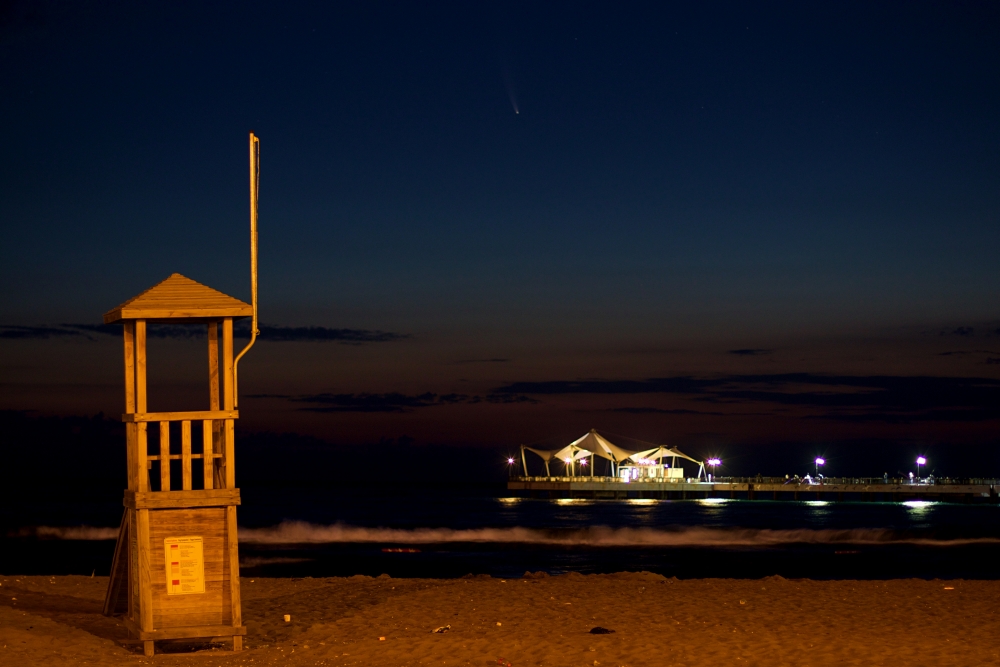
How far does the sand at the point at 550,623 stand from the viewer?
9.55 metres

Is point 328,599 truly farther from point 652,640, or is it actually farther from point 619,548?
point 619,548

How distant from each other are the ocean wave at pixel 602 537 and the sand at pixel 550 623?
1814 cm

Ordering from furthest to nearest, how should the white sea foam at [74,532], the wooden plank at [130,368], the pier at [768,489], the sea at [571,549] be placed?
the pier at [768,489] → the white sea foam at [74,532] → the sea at [571,549] → the wooden plank at [130,368]

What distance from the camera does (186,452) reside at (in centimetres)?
971

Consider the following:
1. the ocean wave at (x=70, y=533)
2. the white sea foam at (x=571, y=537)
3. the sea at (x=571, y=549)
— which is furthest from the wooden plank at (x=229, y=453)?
the ocean wave at (x=70, y=533)

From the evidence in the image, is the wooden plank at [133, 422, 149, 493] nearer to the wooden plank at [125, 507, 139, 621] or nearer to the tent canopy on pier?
the wooden plank at [125, 507, 139, 621]

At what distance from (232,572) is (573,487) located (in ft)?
276

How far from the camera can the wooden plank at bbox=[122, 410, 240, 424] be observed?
9.70 meters

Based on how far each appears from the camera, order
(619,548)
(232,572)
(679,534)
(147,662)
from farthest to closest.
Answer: (679,534) → (619,548) → (232,572) → (147,662)

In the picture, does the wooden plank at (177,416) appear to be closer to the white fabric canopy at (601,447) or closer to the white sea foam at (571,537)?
the white sea foam at (571,537)

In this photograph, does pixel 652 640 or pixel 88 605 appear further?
pixel 88 605

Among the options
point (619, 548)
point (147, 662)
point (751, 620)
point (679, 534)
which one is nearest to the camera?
point (147, 662)

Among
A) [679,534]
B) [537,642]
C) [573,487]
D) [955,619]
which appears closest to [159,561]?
[537,642]

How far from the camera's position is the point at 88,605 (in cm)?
1300
